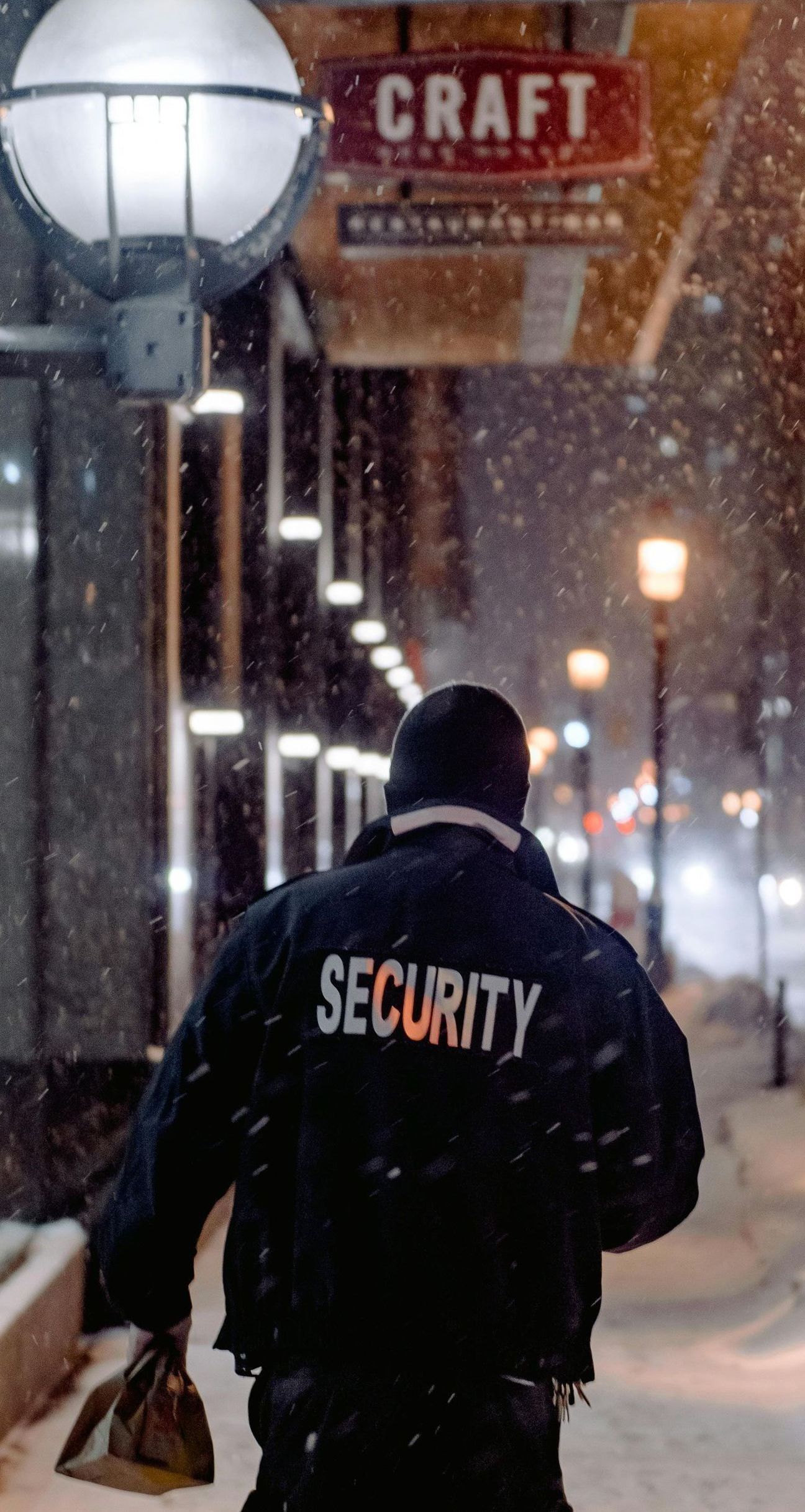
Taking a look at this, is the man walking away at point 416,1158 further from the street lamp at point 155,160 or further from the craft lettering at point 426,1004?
the street lamp at point 155,160

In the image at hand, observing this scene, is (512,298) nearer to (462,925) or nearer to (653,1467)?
(653,1467)

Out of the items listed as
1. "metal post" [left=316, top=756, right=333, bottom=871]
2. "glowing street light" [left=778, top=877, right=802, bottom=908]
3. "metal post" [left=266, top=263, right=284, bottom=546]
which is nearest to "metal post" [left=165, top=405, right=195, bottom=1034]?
"metal post" [left=266, top=263, right=284, bottom=546]

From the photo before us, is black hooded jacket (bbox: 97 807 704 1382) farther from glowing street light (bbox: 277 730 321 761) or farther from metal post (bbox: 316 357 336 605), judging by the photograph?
metal post (bbox: 316 357 336 605)

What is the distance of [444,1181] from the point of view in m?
2.50

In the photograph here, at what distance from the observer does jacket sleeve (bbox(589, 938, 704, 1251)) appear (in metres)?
2.64

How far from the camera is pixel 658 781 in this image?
16047 mm

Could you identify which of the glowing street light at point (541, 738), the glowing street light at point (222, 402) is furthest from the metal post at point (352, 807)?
the glowing street light at point (222, 402)

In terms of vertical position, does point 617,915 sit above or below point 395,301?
below

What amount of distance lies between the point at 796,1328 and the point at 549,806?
116 metres

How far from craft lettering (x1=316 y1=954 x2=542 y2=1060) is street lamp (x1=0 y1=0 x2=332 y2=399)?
146cm

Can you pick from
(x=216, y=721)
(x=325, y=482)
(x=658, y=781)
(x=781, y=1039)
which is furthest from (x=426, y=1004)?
(x=325, y=482)

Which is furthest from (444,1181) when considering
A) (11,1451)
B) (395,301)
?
(395,301)

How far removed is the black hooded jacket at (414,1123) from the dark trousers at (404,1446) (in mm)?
45

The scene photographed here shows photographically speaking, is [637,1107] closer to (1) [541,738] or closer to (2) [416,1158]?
(2) [416,1158]
